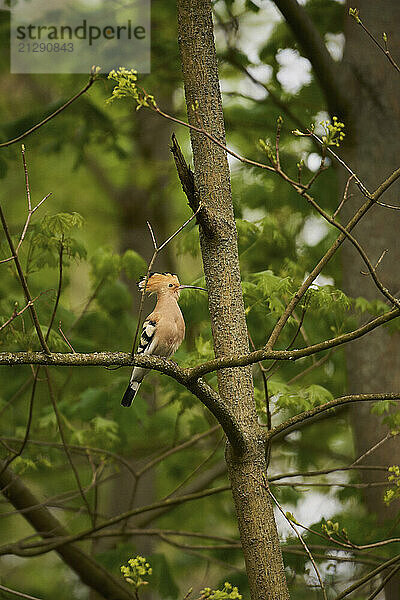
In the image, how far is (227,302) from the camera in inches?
108

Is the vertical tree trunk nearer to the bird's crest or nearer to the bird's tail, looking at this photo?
the bird's crest

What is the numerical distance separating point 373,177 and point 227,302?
2.26 metres

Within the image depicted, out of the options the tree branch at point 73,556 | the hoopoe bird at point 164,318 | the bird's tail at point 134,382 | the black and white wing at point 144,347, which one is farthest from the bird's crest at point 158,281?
the tree branch at point 73,556

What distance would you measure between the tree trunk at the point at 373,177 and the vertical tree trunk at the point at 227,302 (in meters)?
1.97

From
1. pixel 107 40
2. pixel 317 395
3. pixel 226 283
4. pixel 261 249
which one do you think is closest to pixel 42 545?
pixel 317 395

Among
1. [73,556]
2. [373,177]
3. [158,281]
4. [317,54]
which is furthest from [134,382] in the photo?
[317,54]

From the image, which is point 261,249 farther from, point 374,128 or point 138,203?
point 138,203

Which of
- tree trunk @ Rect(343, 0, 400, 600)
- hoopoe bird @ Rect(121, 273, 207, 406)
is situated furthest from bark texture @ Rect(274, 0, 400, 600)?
hoopoe bird @ Rect(121, 273, 207, 406)

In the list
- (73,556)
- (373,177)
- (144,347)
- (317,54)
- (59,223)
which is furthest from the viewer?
(373,177)

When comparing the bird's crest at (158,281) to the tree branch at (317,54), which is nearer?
the bird's crest at (158,281)

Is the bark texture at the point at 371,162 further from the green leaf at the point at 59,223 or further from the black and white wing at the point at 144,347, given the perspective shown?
the green leaf at the point at 59,223

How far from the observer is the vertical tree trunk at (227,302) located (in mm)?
2639

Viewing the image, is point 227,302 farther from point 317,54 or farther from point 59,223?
point 317,54

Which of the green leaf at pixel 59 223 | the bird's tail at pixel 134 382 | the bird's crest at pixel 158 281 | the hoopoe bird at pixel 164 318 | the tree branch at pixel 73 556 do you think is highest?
the green leaf at pixel 59 223
